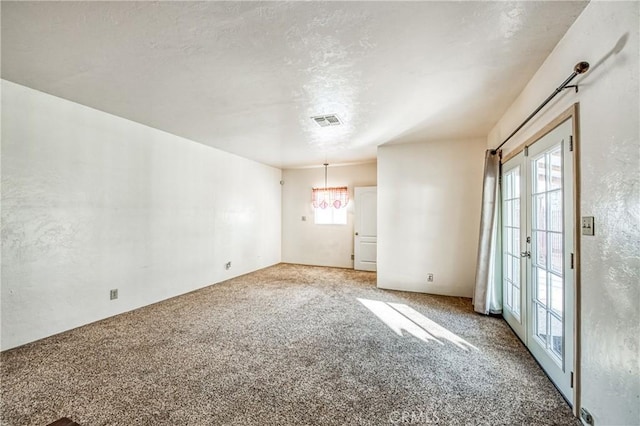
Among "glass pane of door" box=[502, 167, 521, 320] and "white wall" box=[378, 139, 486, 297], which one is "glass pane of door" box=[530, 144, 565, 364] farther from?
"white wall" box=[378, 139, 486, 297]

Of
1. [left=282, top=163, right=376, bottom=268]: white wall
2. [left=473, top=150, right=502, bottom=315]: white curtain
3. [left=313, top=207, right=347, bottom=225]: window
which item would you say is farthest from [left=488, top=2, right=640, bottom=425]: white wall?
[left=313, top=207, right=347, bottom=225]: window

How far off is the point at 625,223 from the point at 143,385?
3215mm

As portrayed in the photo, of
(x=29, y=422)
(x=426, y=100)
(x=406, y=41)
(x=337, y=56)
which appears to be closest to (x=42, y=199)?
(x=29, y=422)

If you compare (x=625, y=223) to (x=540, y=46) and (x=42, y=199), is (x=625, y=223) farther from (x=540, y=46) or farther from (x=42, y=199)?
(x=42, y=199)

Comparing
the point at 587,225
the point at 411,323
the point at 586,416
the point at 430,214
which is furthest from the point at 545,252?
the point at 430,214

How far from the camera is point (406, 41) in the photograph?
2.07 m

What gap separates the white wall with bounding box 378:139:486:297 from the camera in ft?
15.0

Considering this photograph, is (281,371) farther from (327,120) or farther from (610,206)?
(327,120)

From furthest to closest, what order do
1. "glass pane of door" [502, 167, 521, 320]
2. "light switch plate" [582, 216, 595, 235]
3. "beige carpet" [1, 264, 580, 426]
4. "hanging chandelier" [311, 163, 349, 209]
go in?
"hanging chandelier" [311, 163, 349, 209] < "glass pane of door" [502, 167, 521, 320] < "beige carpet" [1, 264, 580, 426] < "light switch plate" [582, 216, 595, 235]

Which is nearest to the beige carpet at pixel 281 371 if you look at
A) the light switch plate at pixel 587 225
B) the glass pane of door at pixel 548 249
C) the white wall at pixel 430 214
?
the glass pane of door at pixel 548 249

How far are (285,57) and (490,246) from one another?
10.9 feet

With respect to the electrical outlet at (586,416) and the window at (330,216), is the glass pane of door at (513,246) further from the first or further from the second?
the window at (330,216)

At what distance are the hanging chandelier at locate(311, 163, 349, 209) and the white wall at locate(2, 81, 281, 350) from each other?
99.5 inches

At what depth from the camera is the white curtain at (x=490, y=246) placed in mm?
3684
